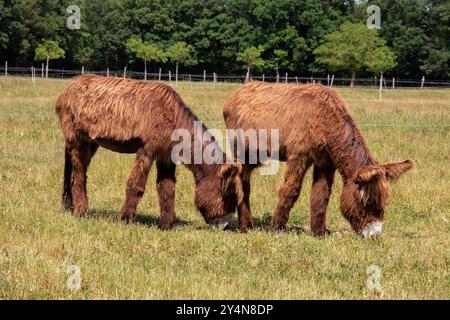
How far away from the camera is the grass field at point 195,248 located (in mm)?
5574

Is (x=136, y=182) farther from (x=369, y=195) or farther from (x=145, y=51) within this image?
(x=145, y=51)

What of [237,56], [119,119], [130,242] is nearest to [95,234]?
[130,242]

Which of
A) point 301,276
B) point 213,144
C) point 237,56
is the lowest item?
point 301,276

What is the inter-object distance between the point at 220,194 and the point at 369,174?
207cm

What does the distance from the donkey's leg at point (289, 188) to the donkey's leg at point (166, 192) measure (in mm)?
1512

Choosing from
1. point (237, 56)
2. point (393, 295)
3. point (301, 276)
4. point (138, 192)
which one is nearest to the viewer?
point (393, 295)

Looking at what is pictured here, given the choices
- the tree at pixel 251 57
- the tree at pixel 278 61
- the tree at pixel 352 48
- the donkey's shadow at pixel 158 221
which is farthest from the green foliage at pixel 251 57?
the donkey's shadow at pixel 158 221

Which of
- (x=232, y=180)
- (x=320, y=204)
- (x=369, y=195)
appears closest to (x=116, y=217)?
(x=232, y=180)

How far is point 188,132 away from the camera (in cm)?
852

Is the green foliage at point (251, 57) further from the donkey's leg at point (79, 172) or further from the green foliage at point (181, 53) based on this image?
the donkey's leg at point (79, 172)

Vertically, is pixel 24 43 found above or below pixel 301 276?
above

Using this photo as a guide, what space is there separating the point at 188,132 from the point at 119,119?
102cm
